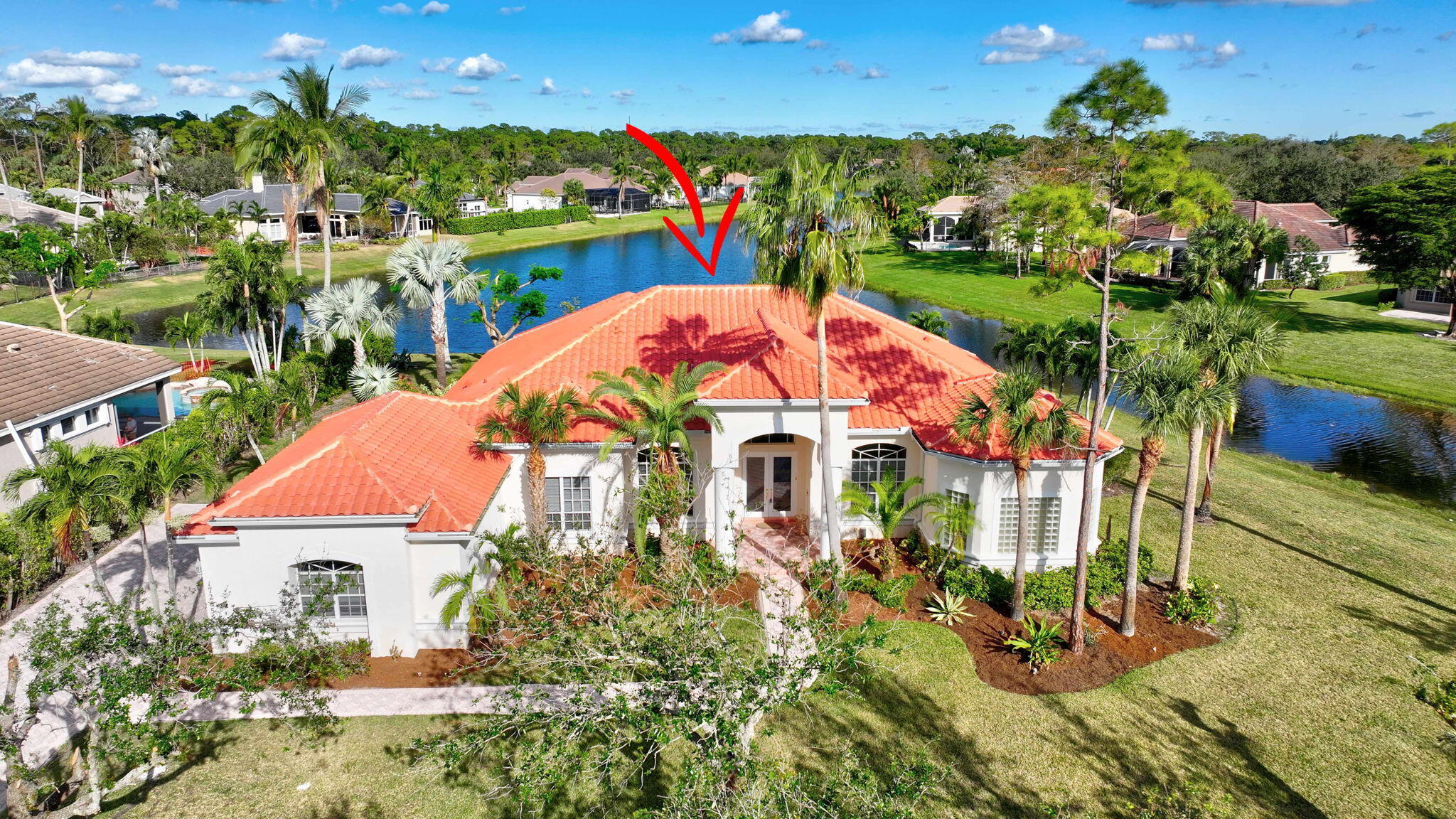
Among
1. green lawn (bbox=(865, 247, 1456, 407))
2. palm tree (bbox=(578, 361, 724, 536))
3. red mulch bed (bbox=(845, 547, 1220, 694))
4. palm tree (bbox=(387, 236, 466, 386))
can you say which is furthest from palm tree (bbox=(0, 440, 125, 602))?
green lawn (bbox=(865, 247, 1456, 407))

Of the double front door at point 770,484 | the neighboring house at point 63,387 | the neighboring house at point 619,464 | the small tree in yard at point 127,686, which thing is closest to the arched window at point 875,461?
the neighboring house at point 619,464

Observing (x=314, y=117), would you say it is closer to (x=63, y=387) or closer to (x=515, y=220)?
(x=63, y=387)

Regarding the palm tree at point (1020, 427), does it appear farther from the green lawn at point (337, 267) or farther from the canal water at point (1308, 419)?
the green lawn at point (337, 267)

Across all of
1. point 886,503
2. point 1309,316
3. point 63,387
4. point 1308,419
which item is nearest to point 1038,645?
point 886,503

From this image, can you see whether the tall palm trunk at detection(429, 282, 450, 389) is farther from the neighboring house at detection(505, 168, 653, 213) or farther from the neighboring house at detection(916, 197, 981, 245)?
the neighboring house at detection(505, 168, 653, 213)

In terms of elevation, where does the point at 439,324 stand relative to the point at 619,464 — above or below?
above

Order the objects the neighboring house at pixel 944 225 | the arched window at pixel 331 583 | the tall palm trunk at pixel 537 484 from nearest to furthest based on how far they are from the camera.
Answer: the arched window at pixel 331 583
the tall palm trunk at pixel 537 484
the neighboring house at pixel 944 225
